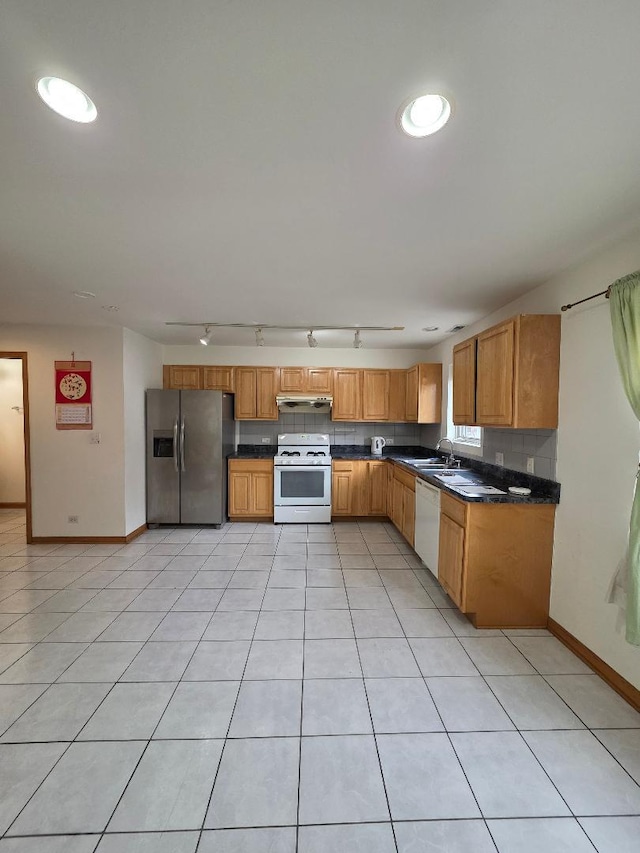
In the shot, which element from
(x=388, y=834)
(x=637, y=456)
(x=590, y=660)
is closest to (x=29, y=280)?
(x=388, y=834)

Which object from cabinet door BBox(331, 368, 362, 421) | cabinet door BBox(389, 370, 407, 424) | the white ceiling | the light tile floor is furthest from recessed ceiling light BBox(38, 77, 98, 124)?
cabinet door BBox(389, 370, 407, 424)

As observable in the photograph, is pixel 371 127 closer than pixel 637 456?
Yes

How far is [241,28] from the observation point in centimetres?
85

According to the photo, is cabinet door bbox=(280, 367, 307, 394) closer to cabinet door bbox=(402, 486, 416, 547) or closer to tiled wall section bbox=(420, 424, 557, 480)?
cabinet door bbox=(402, 486, 416, 547)

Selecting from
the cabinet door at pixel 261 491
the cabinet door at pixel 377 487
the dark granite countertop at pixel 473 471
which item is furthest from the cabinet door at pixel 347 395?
the cabinet door at pixel 261 491

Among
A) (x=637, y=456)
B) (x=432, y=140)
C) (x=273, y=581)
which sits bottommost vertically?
(x=273, y=581)

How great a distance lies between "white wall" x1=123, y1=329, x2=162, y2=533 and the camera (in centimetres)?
388

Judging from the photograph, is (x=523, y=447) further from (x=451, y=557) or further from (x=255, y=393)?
(x=255, y=393)

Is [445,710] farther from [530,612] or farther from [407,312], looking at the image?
[407,312]

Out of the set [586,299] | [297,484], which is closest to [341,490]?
[297,484]

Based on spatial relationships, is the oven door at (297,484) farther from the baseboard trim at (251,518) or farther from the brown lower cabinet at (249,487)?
the baseboard trim at (251,518)

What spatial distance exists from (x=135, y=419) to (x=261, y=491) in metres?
1.79

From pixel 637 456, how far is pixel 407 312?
2069 millimetres

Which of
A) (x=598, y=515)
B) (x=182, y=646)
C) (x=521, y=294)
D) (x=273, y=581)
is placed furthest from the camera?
(x=273, y=581)
